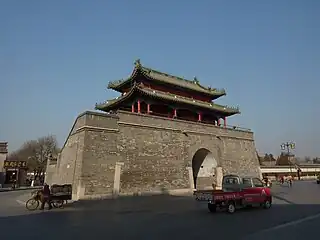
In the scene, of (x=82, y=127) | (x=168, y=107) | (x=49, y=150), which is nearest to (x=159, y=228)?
(x=82, y=127)

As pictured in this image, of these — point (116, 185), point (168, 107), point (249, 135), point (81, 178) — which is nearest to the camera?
point (81, 178)

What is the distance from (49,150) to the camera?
46875mm

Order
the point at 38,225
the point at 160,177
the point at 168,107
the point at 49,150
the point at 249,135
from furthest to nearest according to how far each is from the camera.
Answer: the point at 49,150, the point at 249,135, the point at 168,107, the point at 160,177, the point at 38,225

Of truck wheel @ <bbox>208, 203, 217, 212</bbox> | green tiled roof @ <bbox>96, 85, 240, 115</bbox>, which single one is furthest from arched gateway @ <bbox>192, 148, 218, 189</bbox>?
truck wheel @ <bbox>208, 203, 217, 212</bbox>

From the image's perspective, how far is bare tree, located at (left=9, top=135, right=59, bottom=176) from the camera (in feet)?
149

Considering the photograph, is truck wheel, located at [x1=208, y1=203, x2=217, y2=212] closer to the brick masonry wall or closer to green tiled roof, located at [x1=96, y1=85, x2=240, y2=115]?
the brick masonry wall

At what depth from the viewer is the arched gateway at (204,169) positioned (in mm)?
27984

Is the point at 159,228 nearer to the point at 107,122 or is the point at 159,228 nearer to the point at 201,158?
the point at 107,122

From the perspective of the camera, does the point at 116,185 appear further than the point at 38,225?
Yes

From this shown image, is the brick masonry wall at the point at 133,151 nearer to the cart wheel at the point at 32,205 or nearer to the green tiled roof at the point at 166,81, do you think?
the cart wheel at the point at 32,205

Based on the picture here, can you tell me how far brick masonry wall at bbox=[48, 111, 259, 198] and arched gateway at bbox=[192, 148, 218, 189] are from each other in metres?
0.31

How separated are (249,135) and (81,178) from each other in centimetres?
2167

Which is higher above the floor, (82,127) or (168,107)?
(168,107)

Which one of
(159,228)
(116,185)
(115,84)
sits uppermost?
(115,84)
